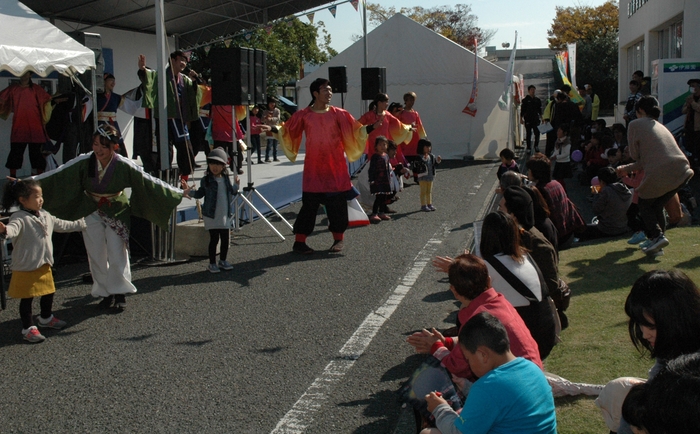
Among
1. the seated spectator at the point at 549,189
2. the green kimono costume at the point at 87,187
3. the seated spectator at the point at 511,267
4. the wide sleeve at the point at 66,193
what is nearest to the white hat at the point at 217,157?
the green kimono costume at the point at 87,187

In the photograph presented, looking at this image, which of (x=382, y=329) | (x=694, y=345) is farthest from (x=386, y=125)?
(x=694, y=345)

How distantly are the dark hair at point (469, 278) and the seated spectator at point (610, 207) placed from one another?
209 inches

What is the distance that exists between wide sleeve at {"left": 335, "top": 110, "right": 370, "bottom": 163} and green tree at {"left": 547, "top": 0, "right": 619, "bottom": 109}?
34.0 meters

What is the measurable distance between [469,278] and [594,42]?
41614 mm

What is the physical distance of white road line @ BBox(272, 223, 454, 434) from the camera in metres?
4.00

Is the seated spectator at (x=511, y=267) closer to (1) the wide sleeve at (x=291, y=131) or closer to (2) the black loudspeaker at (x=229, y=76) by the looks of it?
(1) the wide sleeve at (x=291, y=131)

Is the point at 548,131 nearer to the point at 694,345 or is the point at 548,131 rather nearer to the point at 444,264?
the point at 444,264

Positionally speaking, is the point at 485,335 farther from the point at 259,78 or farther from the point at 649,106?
the point at 259,78

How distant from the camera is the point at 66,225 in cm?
572

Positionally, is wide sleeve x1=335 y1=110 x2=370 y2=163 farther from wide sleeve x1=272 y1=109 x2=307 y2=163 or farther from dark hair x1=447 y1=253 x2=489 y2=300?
dark hair x1=447 y1=253 x2=489 y2=300

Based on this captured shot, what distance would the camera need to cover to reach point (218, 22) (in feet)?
59.2

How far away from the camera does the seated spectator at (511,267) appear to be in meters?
4.04

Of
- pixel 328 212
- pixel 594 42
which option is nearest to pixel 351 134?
pixel 328 212

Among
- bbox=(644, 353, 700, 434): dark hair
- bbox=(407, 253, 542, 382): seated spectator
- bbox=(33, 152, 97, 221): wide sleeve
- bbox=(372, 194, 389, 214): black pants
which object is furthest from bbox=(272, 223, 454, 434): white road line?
bbox=(372, 194, 389, 214): black pants
